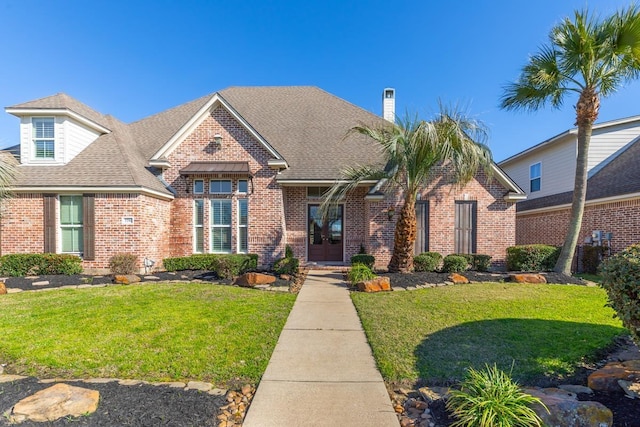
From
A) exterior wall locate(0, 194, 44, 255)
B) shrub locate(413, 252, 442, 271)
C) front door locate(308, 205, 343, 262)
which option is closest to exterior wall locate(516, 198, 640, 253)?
shrub locate(413, 252, 442, 271)

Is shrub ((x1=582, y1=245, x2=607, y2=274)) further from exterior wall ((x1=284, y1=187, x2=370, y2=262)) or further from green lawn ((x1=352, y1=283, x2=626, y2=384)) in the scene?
exterior wall ((x1=284, y1=187, x2=370, y2=262))

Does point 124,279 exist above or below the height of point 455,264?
below

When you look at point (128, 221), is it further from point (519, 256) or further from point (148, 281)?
point (519, 256)

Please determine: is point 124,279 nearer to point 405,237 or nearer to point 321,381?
point 321,381

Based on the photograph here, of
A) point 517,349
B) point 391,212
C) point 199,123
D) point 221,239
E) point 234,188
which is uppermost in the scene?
point 199,123

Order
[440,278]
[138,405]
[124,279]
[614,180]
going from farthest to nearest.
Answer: [614,180], [440,278], [124,279], [138,405]

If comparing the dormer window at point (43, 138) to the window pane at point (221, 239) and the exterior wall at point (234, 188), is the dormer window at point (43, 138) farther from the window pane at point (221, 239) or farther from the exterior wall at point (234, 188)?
the window pane at point (221, 239)

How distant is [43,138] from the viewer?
11.0 meters

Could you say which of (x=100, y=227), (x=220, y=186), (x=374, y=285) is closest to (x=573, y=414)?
(x=374, y=285)

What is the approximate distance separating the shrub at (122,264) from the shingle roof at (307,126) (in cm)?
591

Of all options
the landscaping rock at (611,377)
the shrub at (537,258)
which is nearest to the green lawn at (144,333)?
the landscaping rock at (611,377)

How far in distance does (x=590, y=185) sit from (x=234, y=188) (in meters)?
15.4

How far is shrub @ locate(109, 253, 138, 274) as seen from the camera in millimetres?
9820

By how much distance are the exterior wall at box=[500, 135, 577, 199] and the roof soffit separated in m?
13.5
